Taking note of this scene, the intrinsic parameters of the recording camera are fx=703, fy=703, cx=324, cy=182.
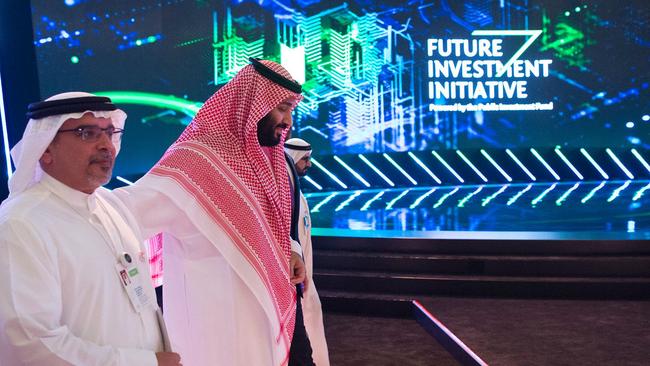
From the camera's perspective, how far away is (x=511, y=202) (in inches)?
323

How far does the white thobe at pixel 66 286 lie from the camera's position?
128 centimetres

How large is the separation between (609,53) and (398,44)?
3.38 m

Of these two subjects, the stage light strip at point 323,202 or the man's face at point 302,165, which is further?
the stage light strip at point 323,202

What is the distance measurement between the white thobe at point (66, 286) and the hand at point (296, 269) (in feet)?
3.03

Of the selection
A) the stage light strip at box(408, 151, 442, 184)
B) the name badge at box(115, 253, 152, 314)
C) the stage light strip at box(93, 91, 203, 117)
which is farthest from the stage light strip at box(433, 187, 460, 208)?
the name badge at box(115, 253, 152, 314)

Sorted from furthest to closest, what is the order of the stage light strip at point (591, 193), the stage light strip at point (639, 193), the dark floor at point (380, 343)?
1. the stage light strip at point (639, 193)
2. the stage light strip at point (591, 193)
3. the dark floor at point (380, 343)

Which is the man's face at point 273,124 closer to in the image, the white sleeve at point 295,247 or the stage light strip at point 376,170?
the white sleeve at point 295,247

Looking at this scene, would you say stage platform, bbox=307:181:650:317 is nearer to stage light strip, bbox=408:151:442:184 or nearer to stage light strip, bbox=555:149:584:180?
stage light strip, bbox=408:151:442:184

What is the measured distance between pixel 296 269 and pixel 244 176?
43 cm

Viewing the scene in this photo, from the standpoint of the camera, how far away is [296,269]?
8.23ft

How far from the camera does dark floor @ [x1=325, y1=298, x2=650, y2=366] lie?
12.2 ft

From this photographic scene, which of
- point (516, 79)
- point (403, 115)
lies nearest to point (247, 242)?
point (403, 115)

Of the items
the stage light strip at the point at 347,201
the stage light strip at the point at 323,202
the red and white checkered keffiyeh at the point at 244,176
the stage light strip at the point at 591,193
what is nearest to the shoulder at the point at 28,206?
the red and white checkered keffiyeh at the point at 244,176

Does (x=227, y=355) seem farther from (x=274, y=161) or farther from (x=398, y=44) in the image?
(x=398, y=44)
